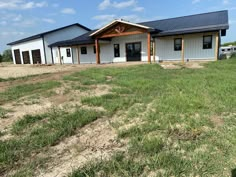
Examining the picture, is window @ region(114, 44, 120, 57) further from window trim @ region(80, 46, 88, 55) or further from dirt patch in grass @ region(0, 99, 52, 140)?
dirt patch in grass @ region(0, 99, 52, 140)

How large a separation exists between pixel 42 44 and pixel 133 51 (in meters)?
12.8

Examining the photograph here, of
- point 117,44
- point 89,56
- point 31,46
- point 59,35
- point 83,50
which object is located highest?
point 59,35

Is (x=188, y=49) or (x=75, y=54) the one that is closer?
(x=188, y=49)

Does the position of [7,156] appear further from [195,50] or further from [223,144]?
[195,50]

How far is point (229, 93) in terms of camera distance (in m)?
5.58

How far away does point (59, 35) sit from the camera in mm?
26656

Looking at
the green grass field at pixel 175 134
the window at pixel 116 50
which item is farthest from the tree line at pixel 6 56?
the green grass field at pixel 175 134

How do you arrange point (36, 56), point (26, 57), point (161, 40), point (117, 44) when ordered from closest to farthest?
point (161, 40) < point (117, 44) < point (36, 56) < point (26, 57)

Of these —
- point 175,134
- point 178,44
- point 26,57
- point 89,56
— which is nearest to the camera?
point 175,134

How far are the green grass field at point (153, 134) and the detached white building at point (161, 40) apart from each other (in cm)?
1069

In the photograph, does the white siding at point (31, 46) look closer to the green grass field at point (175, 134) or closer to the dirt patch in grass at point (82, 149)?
the green grass field at point (175, 134)

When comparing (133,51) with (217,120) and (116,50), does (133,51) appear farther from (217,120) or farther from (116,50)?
(217,120)

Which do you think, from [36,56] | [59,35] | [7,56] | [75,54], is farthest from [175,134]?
[7,56]

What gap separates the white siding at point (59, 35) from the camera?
25.7 metres
